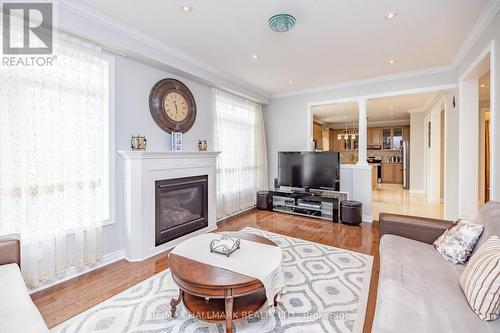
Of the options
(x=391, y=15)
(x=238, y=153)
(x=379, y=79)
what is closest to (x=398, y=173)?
(x=379, y=79)

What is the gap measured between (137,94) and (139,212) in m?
1.51

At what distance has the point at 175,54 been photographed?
10.4ft

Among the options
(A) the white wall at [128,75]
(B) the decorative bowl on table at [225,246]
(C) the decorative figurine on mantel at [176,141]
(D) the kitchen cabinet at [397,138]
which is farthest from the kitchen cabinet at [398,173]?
(B) the decorative bowl on table at [225,246]

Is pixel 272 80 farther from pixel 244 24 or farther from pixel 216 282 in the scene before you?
pixel 216 282

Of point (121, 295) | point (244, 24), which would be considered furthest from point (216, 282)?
point (244, 24)

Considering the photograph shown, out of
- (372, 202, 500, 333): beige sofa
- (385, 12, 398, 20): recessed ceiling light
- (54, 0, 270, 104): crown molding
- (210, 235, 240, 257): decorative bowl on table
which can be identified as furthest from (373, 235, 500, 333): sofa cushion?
(54, 0, 270, 104): crown molding

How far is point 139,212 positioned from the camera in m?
2.79

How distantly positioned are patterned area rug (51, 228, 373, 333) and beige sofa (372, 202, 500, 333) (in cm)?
45

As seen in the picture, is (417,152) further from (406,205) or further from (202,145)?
(202,145)

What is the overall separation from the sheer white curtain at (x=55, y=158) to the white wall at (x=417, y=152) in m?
8.39

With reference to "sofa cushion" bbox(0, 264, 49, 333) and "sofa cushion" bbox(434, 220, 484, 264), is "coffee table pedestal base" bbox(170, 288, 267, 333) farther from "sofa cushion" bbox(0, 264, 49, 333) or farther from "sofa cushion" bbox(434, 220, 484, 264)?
"sofa cushion" bbox(434, 220, 484, 264)

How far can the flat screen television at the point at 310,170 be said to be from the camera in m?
4.44

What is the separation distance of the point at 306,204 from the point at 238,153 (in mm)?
1772

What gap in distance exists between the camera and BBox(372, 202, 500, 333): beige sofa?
1132 millimetres
